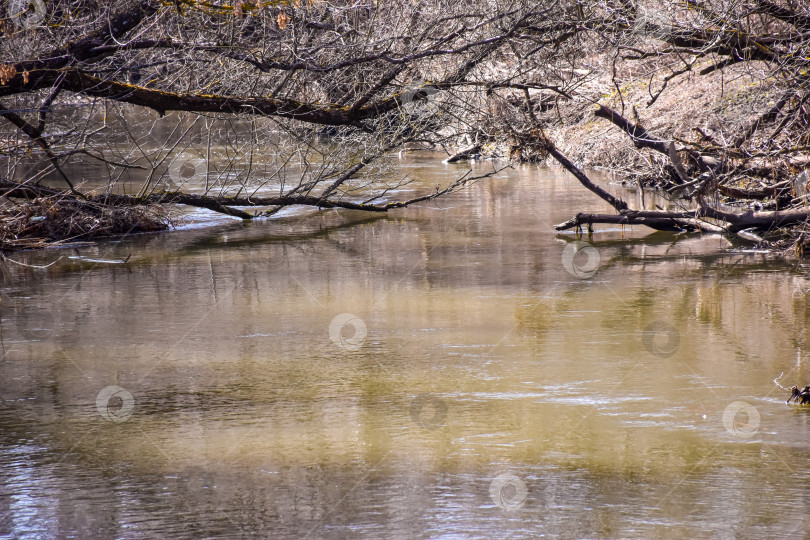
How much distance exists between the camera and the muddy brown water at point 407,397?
15.9 feet

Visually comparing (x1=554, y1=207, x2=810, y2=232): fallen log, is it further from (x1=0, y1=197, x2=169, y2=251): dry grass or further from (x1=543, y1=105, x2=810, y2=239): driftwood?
(x1=0, y1=197, x2=169, y2=251): dry grass

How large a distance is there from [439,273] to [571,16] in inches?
160

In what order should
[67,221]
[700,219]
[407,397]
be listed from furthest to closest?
[700,219], [67,221], [407,397]

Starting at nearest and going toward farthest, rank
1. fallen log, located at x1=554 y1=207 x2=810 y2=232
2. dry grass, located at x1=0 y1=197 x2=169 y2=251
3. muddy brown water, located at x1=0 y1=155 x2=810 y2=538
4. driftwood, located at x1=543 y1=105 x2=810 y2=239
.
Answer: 1. muddy brown water, located at x1=0 y1=155 x2=810 y2=538
2. driftwood, located at x1=543 y1=105 x2=810 y2=239
3. dry grass, located at x1=0 y1=197 x2=169 y2=251
4. fallen log, located at x1=554 y1=207 x2=810 y2=232

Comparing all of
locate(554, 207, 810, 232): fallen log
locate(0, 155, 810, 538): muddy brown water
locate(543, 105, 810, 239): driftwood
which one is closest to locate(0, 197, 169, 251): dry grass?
locate(0, 155, 810, 538): muddy brown water

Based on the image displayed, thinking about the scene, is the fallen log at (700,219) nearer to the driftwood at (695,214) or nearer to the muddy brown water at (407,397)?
the driftwood at (695,214)

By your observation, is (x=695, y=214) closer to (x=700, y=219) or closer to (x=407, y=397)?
(x=700, y=219)

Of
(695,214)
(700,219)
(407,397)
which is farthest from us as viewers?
(700,219)

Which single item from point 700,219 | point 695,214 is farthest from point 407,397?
point 700,219

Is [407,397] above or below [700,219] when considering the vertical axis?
below

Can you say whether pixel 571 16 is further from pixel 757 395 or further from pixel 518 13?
pixel 757 395

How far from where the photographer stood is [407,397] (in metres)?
6.64

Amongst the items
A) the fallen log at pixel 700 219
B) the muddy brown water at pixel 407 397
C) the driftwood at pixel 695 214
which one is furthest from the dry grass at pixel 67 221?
the fallen log at pixel 700 219

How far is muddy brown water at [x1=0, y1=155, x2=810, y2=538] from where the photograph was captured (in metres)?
4.84
